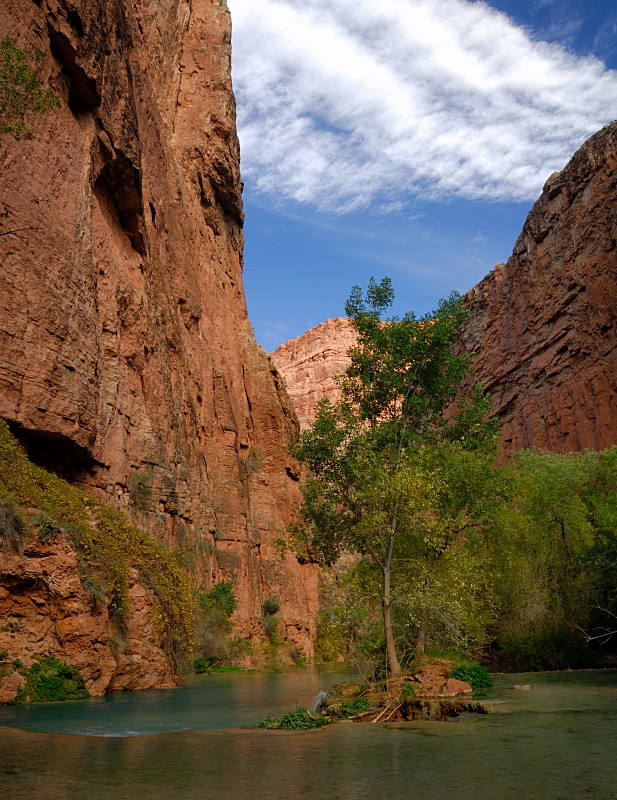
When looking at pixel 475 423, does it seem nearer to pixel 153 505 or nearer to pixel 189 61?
pixel 153 505

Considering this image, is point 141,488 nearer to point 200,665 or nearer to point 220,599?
point 200,665

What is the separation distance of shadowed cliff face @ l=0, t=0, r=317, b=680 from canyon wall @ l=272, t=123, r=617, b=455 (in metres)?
15.0

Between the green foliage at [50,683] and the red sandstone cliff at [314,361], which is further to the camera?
the red sandstone cliff at [314,361]

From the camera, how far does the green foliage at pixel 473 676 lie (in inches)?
776

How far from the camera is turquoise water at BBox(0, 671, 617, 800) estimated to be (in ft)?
23.3

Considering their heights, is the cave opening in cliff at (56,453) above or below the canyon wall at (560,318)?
below

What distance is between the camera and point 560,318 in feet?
239

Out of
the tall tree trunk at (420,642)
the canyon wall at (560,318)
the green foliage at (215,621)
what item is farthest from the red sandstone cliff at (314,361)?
the tall tree trunk at (420,642)

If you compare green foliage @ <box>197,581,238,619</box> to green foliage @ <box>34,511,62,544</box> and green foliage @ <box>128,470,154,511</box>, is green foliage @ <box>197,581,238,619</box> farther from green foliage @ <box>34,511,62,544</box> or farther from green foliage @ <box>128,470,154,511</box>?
green foliage @ <box>34,511,62,544</box>

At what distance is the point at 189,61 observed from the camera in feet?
199

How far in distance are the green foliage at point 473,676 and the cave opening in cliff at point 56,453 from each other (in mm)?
14788

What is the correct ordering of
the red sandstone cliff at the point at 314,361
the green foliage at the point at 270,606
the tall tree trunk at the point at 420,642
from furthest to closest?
1. the red sandstone cliff at the point at 314,361
2. the green foliage at the point at 270,606
3. the tall tree trunk at the point at 420,642

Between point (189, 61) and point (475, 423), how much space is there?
49104 mm

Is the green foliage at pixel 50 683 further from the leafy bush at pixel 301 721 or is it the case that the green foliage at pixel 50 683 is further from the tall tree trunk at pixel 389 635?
the tall tree trunk at pixel 389 635
